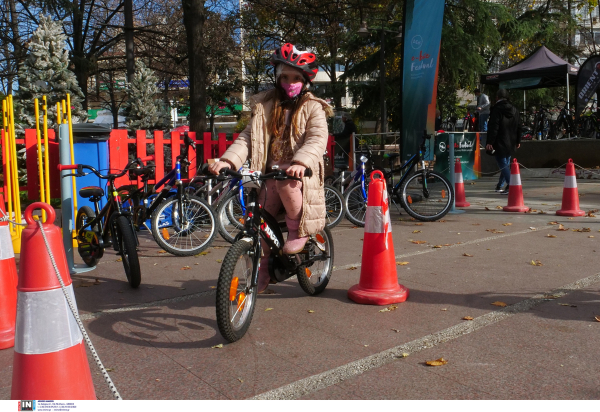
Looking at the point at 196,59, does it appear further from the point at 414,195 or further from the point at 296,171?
the point at 296,171

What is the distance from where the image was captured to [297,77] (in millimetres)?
4469

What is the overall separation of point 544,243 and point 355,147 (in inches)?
297

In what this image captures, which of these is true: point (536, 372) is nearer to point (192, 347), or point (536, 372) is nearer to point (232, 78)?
point (192, 347)

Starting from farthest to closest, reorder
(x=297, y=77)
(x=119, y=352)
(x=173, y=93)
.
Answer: (x=173, y=93), (x=297, y=77), (x=119, y=352)

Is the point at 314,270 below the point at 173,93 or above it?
below

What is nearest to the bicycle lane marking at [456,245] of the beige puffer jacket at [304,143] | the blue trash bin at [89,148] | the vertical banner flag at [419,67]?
the beige puffer jacket at [304,143]

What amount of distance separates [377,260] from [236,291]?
1412 mm

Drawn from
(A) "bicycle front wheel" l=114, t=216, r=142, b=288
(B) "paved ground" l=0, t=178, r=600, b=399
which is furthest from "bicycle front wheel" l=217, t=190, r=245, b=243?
(A) "bicycle front wheel" l=114, t=216, r=142, b=288

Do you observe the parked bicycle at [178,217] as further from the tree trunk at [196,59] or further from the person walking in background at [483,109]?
the person walking in background at [483,109]

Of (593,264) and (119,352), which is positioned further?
(593,264)

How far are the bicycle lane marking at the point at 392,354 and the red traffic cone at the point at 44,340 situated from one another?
Answer: 3.11ft

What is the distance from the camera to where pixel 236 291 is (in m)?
3.83

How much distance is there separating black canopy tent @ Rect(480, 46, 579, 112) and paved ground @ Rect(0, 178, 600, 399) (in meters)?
15.1
